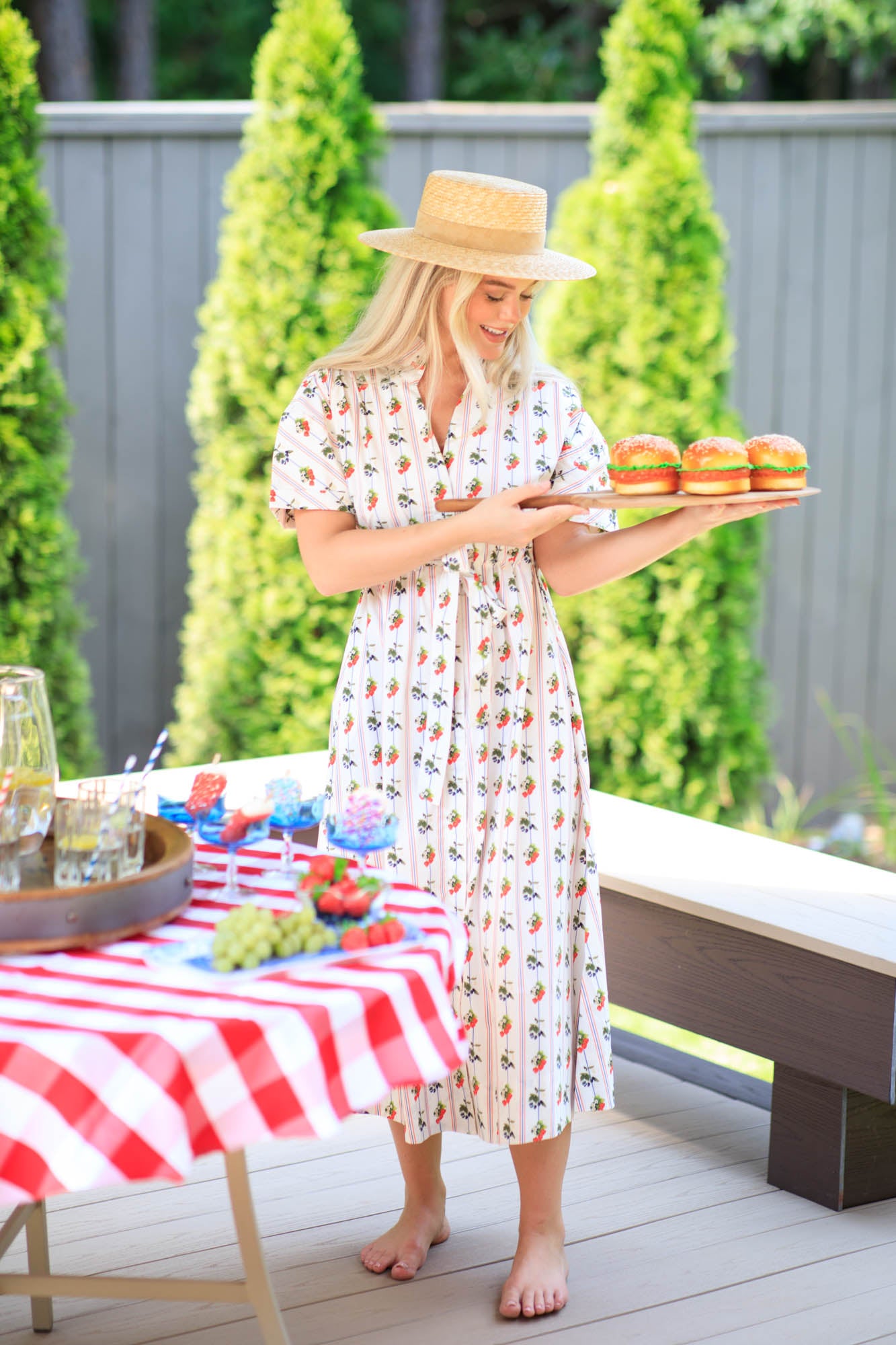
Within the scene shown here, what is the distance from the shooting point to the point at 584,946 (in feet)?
7.87

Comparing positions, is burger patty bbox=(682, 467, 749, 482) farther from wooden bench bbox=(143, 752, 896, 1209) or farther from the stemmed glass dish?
the stemmed glass dish

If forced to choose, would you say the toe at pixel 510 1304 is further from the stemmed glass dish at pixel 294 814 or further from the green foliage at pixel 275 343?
the green foliage at pixel 275 343

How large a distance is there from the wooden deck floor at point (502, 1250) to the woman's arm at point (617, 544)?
1.13 m

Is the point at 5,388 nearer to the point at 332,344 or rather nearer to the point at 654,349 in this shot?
the point at 332,344

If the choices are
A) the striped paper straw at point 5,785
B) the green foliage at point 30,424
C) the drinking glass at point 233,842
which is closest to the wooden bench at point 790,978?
the drinking glass at point 233,842

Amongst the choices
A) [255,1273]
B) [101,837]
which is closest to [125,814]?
[101,837]

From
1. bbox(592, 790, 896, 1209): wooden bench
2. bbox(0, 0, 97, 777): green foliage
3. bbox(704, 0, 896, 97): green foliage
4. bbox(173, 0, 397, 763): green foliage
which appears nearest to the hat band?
bbox(592, 790, 896, 1209): wooden bench

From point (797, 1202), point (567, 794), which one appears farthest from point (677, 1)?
point (797, 1202)

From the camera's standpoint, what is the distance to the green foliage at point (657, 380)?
5.02m

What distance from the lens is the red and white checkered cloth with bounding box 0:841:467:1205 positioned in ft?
4.60

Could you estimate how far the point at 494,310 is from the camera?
226 centimetres

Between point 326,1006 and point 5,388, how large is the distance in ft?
10.9

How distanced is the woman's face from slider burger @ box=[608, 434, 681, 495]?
0.25 metres

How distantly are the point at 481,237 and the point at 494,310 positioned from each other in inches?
4.4
